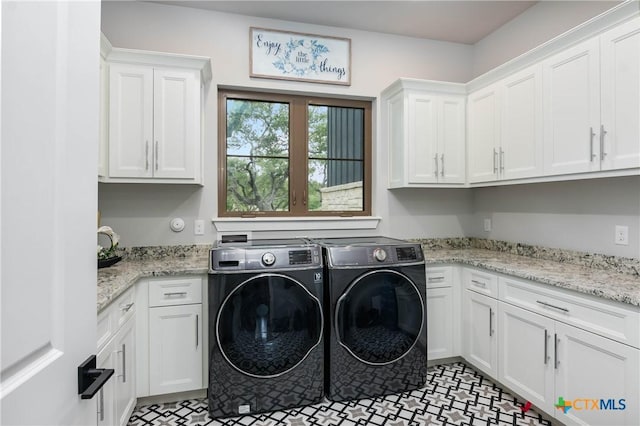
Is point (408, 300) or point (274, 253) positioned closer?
point (274, 253)

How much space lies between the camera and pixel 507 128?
2.50m

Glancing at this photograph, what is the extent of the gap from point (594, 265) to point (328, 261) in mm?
1658

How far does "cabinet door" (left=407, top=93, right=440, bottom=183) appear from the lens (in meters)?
2.79

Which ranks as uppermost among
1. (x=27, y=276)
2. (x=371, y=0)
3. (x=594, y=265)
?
(x=371, y=0)

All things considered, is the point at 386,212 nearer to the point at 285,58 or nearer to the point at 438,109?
the point at 438,109

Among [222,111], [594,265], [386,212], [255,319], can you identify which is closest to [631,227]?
[594,265]

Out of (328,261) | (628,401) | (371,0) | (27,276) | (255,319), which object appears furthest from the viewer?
(371,0)

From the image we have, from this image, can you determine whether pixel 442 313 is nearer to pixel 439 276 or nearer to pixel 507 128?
pixel 439 276

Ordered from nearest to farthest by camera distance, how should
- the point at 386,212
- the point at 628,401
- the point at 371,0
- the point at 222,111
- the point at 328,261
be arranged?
1. the point at 628,401
2. the point at 328,261
3. the point at 371,0
4. the point at 222,111
5. the point at 386,212

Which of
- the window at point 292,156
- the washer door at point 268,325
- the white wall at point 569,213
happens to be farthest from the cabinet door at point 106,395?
the white wall at point 569,213

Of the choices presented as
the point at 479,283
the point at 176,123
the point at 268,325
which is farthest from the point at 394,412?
the point at 176,123

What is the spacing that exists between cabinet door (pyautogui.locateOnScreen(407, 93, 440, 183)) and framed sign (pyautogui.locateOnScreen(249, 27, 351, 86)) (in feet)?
2.08

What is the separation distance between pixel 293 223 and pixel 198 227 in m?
0.74

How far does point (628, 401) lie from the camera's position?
1.49 metres
